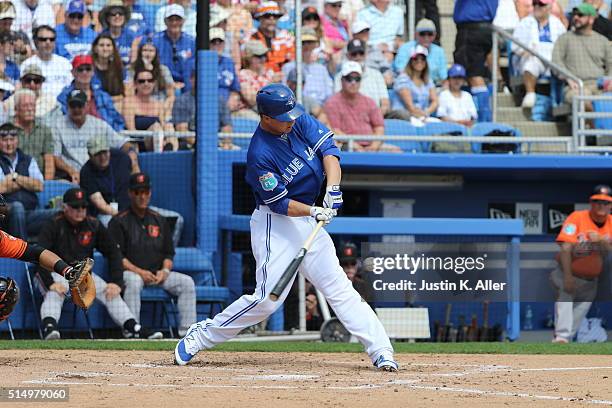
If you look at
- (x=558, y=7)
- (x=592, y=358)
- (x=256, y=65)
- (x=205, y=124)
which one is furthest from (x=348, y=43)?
(x=592, y=358)

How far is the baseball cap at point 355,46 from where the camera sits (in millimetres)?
13781

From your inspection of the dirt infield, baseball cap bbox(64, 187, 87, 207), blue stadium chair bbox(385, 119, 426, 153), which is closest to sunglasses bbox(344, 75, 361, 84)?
blue stadium chair bbox(385, 119, 426, 153)

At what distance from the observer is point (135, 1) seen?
13312 millimetres

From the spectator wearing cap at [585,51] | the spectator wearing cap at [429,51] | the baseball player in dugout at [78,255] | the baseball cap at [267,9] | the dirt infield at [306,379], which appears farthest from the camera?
the spectator wearing cap at [585,51]

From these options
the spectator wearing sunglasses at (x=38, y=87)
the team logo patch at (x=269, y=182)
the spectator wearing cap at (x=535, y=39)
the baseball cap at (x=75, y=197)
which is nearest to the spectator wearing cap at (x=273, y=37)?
the spectator wearing sunglasses at (x=38, y=87)

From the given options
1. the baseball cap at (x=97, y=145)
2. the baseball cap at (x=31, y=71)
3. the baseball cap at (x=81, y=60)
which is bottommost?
the baseball cap at (x=97, y=145)

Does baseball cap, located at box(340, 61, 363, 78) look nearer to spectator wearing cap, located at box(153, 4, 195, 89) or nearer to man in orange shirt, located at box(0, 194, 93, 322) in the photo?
spectator wearing cap, located at box(153, 4, 195, 89)

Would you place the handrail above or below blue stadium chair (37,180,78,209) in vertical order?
above

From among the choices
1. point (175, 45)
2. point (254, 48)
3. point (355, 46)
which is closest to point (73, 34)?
point (175, 45)

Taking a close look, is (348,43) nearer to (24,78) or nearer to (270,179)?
(24,78)

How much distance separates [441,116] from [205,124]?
306cm

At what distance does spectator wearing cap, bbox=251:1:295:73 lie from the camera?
1362cm

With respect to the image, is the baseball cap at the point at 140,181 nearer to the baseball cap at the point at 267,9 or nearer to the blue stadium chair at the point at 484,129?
the baseball cap at the point at 267,9

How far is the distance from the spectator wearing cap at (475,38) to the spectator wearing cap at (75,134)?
4.70m
